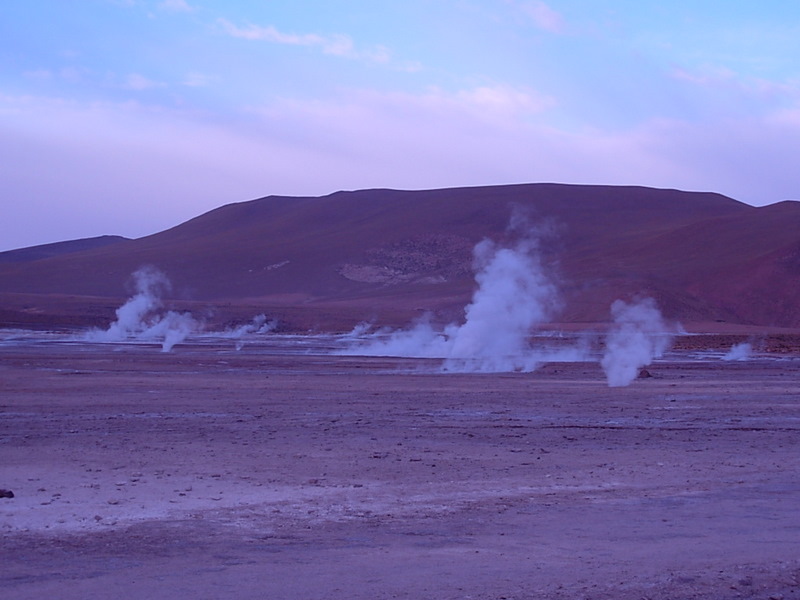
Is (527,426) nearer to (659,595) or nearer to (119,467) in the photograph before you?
(119,467)

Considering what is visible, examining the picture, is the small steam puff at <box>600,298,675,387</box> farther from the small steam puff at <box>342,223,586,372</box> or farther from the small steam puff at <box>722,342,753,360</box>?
the small steam puff at <box>722,342,753,360</box>

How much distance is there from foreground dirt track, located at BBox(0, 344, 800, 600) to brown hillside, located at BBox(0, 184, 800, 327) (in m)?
69.6

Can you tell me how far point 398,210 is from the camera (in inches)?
6550

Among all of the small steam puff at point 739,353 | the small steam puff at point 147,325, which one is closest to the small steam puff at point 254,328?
the small steam puff at point 147,325

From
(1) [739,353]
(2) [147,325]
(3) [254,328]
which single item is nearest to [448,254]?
(3) [254,328]

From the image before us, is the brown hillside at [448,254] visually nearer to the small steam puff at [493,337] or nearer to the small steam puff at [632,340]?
the small steam puff at [632,340]

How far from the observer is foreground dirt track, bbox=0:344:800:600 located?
313 inches

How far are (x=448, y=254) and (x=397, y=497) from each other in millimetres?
128816

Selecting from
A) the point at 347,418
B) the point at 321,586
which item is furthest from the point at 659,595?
the point at 347,418

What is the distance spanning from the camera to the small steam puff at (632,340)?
30.8 m

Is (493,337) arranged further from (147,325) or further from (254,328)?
(147,325)

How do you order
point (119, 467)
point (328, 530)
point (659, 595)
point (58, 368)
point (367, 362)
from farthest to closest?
point (367, 362) < point (58, 368) < point (119, 467) < point (328, 530) < point (659, 595)

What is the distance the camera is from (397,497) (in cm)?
1148

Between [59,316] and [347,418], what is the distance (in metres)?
71.8
